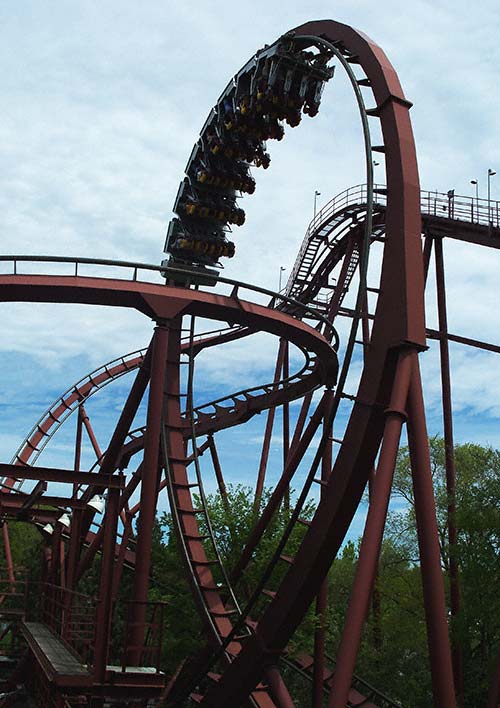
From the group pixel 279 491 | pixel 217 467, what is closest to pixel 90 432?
pixel 217 467

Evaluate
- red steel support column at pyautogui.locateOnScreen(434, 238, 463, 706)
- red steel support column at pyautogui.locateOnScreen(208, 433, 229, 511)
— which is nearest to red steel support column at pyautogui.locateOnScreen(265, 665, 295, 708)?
red steel support column at pyautogui.locateOnScreen(434, 238, 463, 706)

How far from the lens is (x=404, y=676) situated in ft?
59.7

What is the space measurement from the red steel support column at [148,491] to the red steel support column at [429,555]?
4.50 meters

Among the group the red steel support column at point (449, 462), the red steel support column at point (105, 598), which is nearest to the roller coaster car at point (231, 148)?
the red steel support column at point (449, 462)

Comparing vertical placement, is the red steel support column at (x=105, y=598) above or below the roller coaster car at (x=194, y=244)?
below

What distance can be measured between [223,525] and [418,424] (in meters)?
10.1

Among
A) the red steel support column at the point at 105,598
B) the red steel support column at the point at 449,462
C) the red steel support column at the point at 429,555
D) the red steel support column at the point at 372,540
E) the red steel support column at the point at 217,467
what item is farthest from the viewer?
the red steel support column at the point at 217,467

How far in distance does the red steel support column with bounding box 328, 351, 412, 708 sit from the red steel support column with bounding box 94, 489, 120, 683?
339 centimetres

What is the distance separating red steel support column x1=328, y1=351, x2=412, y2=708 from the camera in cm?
835

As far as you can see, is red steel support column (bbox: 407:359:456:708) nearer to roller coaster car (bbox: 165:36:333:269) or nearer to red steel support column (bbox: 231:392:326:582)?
red steel support column (bbox: 231:392:326:582)

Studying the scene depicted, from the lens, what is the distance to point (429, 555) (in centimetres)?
878

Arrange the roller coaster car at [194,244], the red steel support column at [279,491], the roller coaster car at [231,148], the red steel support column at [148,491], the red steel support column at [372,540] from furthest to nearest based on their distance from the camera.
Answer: the roller coaster car at [194,244]
the roller coaster car at [231,148]
the red steel support column at [279,491]
the red steel support column at [148,491]
the red steel support column at [372,540]

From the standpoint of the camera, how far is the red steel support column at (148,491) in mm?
11797

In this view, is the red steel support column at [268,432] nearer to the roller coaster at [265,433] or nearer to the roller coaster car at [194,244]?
the roller coaster at [265,433]
